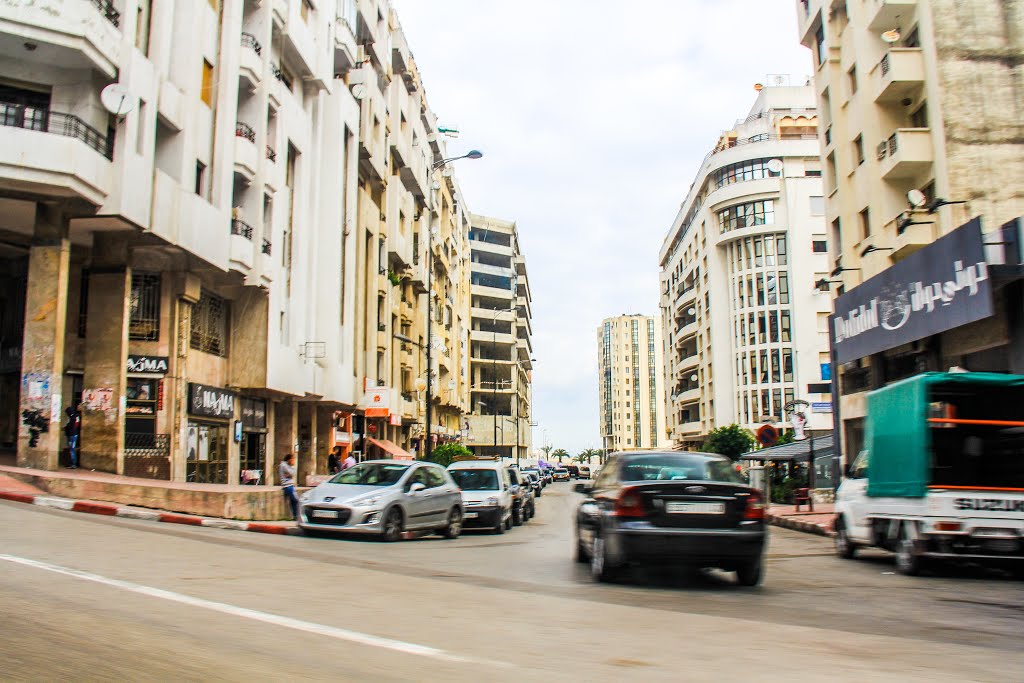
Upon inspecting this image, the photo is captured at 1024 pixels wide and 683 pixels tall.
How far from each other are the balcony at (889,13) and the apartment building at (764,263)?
42313 mm

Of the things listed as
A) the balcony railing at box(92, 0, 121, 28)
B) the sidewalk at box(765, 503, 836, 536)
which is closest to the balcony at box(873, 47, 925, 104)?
the sidewalk at box(765, 503, 836, 536)

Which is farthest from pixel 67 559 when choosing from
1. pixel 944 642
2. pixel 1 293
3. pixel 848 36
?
pixel 848 36

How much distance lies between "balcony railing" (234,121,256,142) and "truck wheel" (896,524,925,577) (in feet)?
73.5

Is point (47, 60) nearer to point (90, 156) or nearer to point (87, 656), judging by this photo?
point (90, 156)

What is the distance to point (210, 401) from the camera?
2561 centimetres

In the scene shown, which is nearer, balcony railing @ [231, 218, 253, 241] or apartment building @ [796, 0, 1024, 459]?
apartment building @ [796, 0, 1024, 459]

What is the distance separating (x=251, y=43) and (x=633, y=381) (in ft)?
565

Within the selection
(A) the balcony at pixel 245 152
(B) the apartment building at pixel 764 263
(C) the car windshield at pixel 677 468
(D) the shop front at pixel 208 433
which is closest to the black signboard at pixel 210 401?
(D) the shop front at pixel 208 433

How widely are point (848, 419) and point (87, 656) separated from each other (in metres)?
29.2

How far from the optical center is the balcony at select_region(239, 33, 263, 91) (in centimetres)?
2661

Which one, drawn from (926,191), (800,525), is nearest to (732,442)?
(926,191)

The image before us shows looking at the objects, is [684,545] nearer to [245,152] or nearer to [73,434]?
[73,434]

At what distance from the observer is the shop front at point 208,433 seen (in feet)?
80.8

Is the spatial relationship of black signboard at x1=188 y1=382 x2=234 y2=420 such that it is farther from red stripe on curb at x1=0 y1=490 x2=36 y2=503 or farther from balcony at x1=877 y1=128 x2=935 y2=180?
balcony at x1=877 y1=128 x2=935 y2=180
